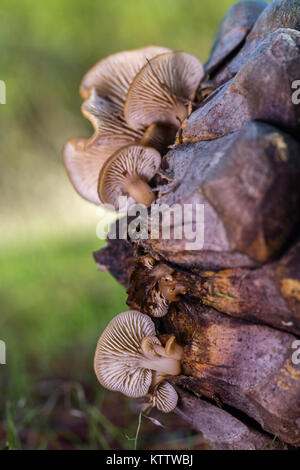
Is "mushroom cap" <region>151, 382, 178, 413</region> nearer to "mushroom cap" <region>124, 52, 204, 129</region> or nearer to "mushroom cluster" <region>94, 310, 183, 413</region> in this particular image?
"mushroom cluster" <region>94, 310, 183, 413</region>

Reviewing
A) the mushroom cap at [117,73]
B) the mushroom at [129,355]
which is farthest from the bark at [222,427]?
the mushroom cap at [117,73]

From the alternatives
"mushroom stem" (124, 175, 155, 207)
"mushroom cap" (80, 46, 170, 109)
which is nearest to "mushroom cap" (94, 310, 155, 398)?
"mushroom stem" (124, 175, 155, 207)

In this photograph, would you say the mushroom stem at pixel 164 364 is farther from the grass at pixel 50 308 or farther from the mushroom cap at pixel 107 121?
the grass at pixel 50 308

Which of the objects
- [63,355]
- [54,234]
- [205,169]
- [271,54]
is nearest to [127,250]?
[205,169]

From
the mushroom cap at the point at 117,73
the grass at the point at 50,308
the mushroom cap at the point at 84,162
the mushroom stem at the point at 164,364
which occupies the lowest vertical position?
the grass at the point at 50,308

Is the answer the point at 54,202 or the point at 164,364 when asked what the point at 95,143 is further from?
the point at 54,202
